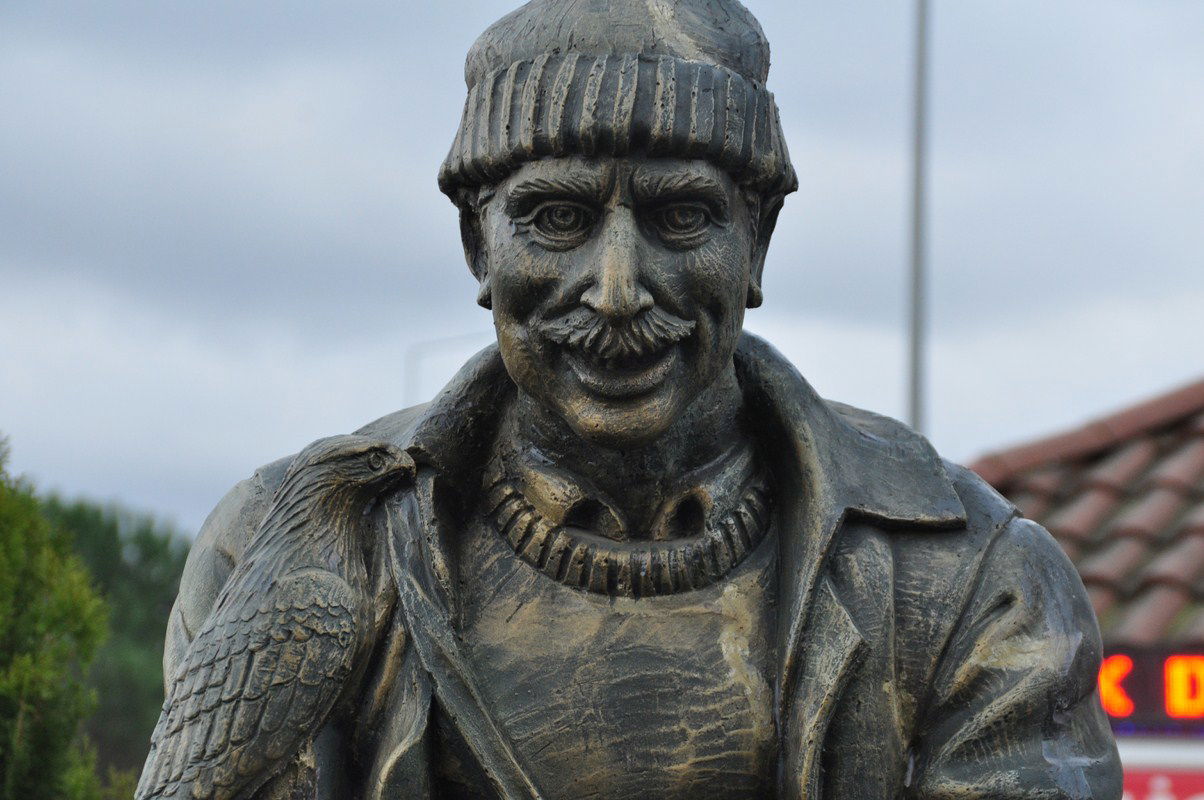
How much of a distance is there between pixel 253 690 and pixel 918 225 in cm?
758

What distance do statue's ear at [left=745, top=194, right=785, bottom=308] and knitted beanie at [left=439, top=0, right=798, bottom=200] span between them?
32 mm

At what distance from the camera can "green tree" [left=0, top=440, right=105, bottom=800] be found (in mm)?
6543

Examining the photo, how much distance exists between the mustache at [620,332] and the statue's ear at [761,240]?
0.26 m

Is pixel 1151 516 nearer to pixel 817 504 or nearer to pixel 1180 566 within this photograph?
→ pixel 1180 566

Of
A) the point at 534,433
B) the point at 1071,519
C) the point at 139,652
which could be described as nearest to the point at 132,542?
the point at 139,652

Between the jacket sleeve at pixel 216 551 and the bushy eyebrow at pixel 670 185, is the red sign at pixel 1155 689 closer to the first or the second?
the jacket sleeve at pixel 216 551

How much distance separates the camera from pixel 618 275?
3422 mm

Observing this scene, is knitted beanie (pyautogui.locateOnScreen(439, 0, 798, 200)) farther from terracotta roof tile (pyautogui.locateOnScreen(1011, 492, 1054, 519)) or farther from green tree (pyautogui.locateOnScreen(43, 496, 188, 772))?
green tree (pyautogui.locateOnScreen(43, 496, 188, 772))

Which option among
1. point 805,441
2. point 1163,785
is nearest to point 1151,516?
point 1163,785

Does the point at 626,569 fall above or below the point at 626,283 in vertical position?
below

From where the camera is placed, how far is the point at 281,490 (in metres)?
3.65

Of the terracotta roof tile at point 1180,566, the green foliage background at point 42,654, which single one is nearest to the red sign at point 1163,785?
the terracotta roof tile at point 1180,566

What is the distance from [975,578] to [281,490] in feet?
4.00

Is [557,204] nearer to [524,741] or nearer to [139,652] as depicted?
[524,741]
